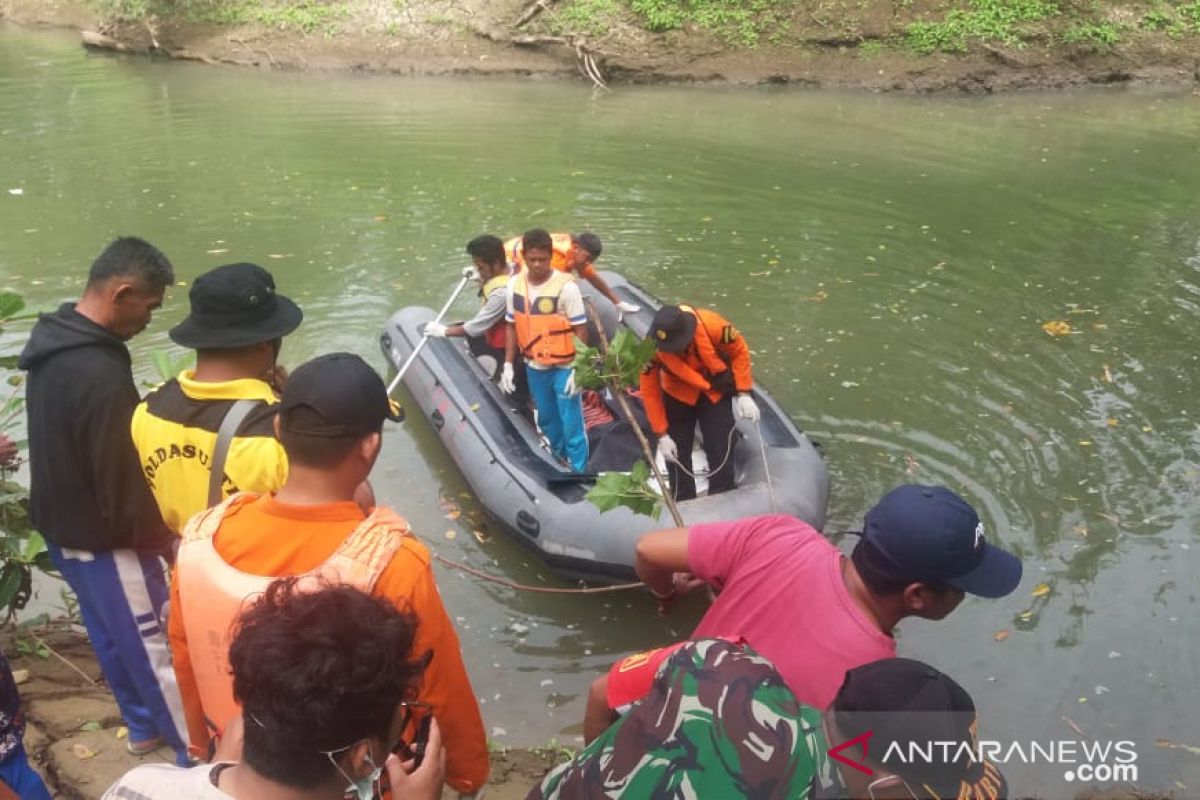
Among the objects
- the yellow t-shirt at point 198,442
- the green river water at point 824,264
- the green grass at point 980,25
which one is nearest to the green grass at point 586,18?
the green river water at point 824,264

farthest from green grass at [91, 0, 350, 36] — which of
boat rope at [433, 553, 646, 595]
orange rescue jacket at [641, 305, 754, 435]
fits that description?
boat rope at [433, 553, 646, 595]

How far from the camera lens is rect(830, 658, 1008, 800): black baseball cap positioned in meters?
1.75

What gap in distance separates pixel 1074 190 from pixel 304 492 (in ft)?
43.8

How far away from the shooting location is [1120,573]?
18.5 ft

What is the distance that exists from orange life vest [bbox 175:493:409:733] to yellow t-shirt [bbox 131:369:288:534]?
355mm

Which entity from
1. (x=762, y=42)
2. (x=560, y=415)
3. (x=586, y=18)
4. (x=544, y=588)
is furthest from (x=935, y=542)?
(x=586, y=18)

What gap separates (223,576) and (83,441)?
1212 mm

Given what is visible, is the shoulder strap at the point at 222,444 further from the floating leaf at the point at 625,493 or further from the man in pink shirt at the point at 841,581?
the floating leaf at the point at 625,493

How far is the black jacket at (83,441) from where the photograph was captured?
2971 mm

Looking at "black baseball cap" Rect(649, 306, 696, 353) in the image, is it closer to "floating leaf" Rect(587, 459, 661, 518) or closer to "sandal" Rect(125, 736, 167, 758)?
"floating leaf" Rect(587, 459, 661, 518)

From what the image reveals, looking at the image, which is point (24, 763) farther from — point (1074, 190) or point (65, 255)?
point (1074, 190)

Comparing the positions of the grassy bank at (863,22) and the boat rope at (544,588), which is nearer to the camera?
the boat rope at (544,588)

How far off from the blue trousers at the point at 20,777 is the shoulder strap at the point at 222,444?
31.1 inches

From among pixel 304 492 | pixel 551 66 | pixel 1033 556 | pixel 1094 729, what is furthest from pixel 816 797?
pixel 551 66
